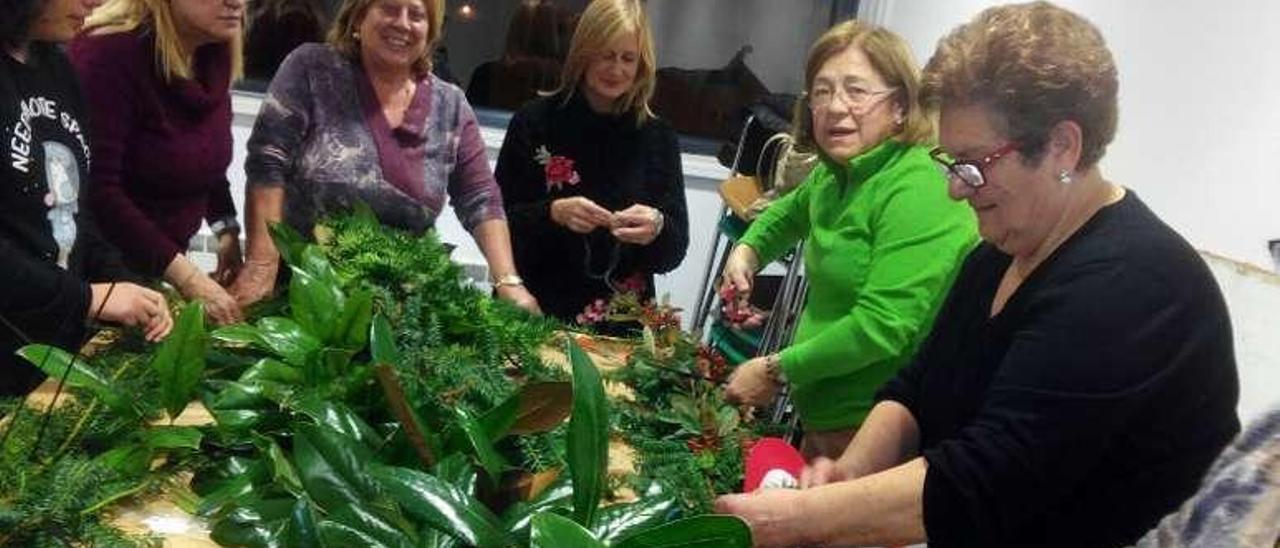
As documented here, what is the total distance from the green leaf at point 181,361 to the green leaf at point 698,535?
0.65 meters

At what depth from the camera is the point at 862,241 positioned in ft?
5.97

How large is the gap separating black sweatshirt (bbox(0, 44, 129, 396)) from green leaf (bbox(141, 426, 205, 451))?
0.87 ft

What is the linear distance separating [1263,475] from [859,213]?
1.09 metres

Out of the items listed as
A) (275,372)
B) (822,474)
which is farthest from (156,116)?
(822,474)

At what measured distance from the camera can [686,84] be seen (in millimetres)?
4875

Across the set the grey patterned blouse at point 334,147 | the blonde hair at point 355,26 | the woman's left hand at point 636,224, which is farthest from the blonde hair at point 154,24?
the woman's left hand at point 636,224

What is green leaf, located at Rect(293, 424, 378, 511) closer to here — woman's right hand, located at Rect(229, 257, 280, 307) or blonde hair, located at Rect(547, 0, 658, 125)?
woman's right hand, located at Rect(229, 257, 280, 307)

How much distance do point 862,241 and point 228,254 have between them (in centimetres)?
130

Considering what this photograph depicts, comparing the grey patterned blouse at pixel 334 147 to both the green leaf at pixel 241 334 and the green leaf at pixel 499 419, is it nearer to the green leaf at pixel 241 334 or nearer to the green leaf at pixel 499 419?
the green leaf at pixel 241 334

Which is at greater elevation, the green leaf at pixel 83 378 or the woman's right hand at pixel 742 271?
the green leaf at pixel 83 378

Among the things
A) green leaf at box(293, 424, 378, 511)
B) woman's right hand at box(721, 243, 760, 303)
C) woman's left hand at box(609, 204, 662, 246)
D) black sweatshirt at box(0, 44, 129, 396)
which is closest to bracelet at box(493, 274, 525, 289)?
woman's left hand at box(609, 204, 662, 246)

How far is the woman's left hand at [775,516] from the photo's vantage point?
1.29 metres

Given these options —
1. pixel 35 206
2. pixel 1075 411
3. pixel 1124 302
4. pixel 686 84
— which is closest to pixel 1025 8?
pixel 1124 302

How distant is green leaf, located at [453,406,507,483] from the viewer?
1.32 m
